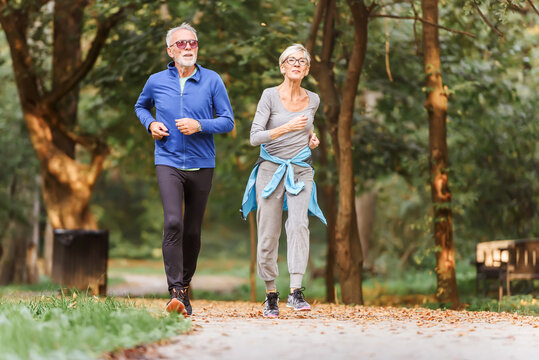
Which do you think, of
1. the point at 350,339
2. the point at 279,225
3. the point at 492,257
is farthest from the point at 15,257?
the point at 350,339

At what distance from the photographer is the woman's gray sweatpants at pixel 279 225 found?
6.70m

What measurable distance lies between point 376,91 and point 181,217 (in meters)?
9.82

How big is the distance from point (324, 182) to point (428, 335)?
10.2 metres

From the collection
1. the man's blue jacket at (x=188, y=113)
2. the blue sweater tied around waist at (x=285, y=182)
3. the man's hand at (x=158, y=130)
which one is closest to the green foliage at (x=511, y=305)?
the blue sweater tied around waist at (x=285, y=182)

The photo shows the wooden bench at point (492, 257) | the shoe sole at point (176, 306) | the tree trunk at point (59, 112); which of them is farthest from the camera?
the tree trunk at point (59, 112)

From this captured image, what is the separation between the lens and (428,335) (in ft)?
17.7

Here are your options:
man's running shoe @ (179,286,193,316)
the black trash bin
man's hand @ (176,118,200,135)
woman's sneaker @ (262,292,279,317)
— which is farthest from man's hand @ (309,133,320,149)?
the black trash bin

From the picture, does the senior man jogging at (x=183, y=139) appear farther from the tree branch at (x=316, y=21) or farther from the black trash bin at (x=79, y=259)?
the black trash bin at (x=79, y=259)

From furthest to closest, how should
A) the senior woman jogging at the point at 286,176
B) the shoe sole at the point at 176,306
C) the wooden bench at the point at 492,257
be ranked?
the wooden bench at the point at 492,257, the senior woman jogging at the point at 286,176, the shoe sole at the point at 176,306

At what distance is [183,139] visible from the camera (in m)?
6.59

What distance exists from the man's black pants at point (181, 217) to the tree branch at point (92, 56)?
770 centimetres

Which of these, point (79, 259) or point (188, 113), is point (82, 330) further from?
point (79, 259)

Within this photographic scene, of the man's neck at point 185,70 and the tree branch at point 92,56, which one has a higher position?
the tree branch at point 92,56

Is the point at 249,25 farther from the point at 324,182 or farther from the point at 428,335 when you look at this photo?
the point at 428,335
